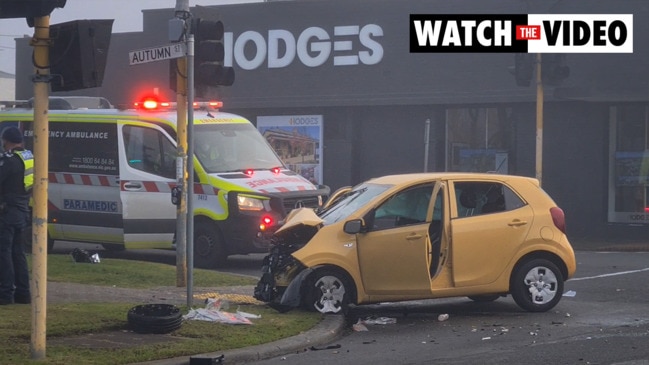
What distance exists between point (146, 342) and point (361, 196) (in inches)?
141

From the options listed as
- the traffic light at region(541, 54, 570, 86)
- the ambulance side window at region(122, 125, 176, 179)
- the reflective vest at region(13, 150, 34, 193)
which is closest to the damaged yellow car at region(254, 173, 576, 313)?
the reflective vest at region(13, 150, 34, 193)

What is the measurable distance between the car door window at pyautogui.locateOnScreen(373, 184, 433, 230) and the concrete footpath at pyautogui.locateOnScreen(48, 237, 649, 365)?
3.95 feet

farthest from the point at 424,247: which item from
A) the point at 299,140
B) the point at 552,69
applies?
the point at 299,140

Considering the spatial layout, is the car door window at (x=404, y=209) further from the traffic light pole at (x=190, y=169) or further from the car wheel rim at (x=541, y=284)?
the traffic light pole at (x=190, y=169)

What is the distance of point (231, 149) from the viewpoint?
16.5 metres

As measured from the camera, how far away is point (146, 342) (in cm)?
901

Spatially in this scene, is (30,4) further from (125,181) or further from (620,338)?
(125,181)

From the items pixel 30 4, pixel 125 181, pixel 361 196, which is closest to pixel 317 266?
pixel 361 196

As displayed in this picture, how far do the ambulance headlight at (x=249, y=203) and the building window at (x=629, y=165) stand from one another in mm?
12057

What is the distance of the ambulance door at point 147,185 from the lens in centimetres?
1592

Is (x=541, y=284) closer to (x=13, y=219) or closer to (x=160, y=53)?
(x=160, y=53)

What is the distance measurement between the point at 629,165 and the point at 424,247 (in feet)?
49.0

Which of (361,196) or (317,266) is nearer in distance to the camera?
(317,266)

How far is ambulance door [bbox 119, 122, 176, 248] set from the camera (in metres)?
15.9
